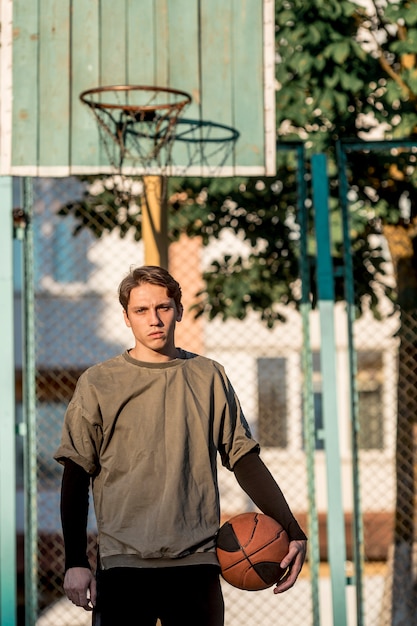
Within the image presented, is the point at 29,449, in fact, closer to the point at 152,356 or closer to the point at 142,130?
the point at 142,130

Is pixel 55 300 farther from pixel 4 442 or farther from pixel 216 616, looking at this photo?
pixel 216 616

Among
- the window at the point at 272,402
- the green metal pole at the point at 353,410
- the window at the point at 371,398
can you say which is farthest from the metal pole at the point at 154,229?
the window at the point at 371,398

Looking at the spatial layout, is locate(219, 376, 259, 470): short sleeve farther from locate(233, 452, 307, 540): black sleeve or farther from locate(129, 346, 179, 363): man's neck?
locate(129, 346, 179, 363): man's neck

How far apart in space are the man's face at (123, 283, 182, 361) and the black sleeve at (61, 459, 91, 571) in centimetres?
44

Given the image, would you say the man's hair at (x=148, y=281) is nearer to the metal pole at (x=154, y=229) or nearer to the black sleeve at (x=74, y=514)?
the black sleeve at (x=74, y=514)

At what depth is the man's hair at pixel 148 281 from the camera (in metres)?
3.86

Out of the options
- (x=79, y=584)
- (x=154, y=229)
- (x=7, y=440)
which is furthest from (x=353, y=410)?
(x=79, y=584)

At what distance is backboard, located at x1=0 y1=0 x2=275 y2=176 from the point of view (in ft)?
22.4

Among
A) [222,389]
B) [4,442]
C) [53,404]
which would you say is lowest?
[53,404]

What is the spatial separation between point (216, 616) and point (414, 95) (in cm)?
592

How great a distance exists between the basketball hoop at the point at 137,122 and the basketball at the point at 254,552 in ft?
10.6

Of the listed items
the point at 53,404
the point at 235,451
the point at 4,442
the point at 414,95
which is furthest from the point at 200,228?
the point at 53,404

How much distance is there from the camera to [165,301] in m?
3.83

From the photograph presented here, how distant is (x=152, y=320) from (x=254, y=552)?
2.91 feet
